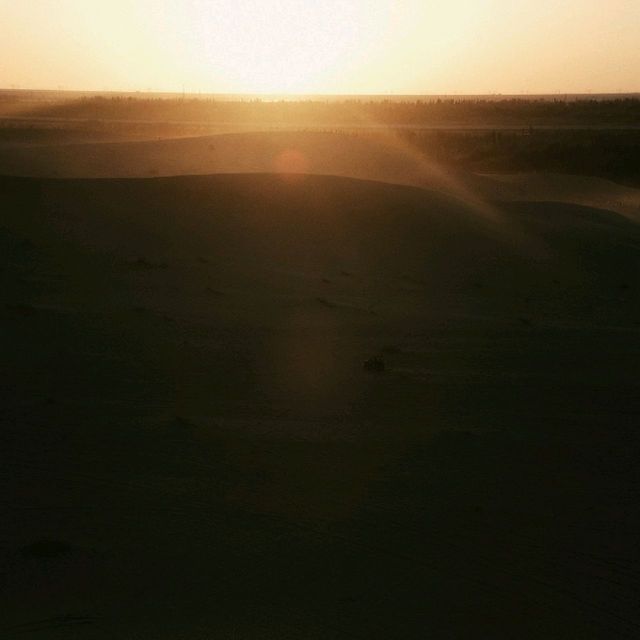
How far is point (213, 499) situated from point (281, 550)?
896 millimetres

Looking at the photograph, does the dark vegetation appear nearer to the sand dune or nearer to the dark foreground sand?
the sand dune

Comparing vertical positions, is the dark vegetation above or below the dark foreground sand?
above

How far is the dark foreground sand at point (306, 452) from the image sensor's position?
542 centimetres

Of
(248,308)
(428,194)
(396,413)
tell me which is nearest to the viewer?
(396,413)

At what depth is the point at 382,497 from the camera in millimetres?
6941

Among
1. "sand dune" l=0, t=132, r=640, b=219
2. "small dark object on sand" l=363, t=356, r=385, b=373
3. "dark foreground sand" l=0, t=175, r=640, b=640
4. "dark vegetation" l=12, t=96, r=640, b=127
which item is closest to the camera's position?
"dark foreground sand" l=0, t=175, r=640, b=640

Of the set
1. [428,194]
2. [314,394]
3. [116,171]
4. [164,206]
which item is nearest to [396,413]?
[314,394]

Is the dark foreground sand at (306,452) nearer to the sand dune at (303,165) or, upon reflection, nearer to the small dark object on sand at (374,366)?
the small dark object on sand at (374,366)

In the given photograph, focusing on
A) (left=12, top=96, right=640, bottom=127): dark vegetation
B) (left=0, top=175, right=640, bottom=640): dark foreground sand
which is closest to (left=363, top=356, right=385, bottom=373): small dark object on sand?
(left=0, top=175, right=640, bottom=640): dark foreground sand

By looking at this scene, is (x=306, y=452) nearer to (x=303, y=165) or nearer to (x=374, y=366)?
(x=374, y=366)

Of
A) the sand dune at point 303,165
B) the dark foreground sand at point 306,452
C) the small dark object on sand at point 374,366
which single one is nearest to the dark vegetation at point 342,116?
the sand dune at point 303,165

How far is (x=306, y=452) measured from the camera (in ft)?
25.4

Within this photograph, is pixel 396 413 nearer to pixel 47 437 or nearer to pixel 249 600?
pixel 47 437

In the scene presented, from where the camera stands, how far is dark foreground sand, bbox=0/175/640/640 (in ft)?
Result: 17.8
